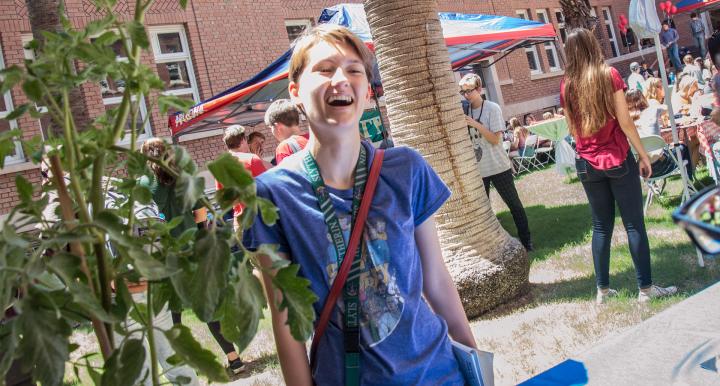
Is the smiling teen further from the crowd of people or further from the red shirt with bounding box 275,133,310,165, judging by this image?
the red shirt with bounding box 275,133,310,165

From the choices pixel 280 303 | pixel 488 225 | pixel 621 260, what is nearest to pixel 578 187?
pixel 621 260

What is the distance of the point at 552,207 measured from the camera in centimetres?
962

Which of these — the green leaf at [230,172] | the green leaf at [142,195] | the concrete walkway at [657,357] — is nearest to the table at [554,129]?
the concrete walkway at [657,357]

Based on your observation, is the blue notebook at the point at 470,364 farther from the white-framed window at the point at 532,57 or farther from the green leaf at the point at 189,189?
the white-framed window at the point at 532,57

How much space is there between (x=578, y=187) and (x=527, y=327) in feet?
22.7

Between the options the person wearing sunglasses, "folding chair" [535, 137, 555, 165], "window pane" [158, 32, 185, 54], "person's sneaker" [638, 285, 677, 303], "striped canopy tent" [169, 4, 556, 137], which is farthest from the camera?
"folding chair" [535, 137, 555, 165]

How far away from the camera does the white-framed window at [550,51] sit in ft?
82.3

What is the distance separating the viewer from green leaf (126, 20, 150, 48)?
0.90 m

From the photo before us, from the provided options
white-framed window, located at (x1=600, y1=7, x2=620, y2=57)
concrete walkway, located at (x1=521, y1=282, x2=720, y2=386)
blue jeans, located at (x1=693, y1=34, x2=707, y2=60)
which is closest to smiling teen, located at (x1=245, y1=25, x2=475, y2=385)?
concrete walkway, located at (x1=521, y1=282, x2=720, y2=386)

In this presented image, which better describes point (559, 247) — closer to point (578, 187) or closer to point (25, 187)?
point (578, 187)

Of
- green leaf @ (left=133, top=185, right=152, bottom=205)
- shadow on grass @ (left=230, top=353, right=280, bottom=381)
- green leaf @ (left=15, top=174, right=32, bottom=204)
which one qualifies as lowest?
shadow on grass @ (left=230, top=353, right=280, bottom=381)

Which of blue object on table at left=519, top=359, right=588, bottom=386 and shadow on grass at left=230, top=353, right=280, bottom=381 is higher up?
blue object on table at left=519, top=359, right=588, bottom=386

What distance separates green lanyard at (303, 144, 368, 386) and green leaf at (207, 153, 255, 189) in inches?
29.3

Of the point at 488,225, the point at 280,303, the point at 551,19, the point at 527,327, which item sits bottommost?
the point at 527,327
